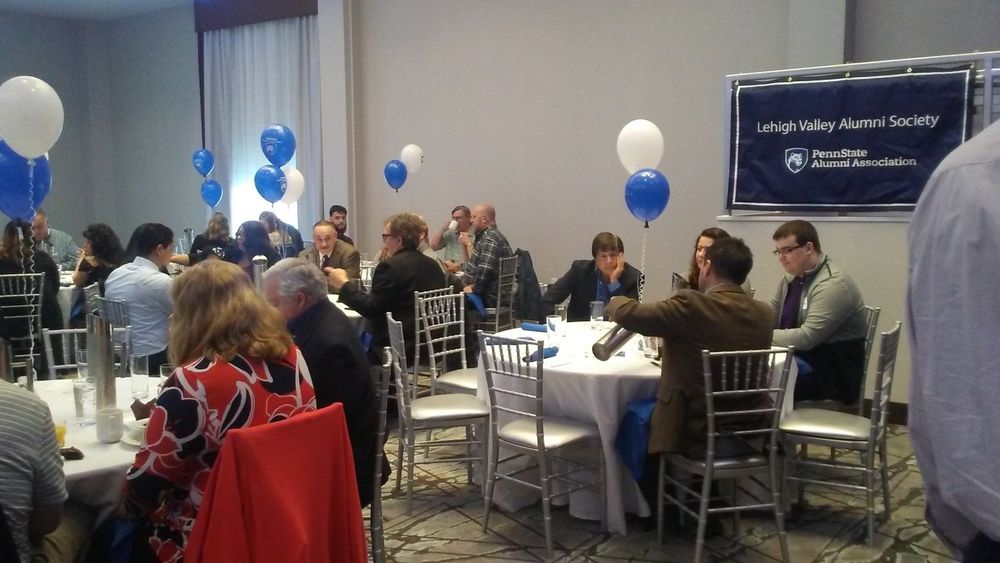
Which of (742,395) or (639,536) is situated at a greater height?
(742,395)

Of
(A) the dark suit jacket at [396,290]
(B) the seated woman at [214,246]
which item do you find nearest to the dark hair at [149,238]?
(B) the seated woman at [214,246]

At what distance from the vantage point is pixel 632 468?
3.48m

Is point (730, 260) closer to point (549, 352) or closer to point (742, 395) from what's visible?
point (742, 395)

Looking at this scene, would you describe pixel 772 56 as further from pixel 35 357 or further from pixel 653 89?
pixel 35 357

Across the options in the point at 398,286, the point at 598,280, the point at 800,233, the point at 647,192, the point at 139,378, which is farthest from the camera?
the point at 598,280

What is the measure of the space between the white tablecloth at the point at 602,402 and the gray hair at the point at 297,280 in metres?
1.22

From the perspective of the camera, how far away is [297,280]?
9.10ft

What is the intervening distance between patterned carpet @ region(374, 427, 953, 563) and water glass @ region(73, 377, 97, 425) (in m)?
1.31

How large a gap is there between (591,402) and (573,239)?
14.6 feet

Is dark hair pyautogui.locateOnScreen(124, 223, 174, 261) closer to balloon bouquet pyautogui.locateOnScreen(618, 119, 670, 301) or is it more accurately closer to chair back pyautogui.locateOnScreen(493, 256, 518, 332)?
balloon bouquet pyautogui.locateOnScreen(618, 119, 670, 301)

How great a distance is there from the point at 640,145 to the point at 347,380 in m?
3.37

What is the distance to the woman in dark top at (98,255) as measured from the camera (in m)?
5.61

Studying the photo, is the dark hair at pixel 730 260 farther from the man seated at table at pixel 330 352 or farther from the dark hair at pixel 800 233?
the man seated at table at pixel 330 352

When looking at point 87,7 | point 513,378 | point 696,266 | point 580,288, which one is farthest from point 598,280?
point 87,7
